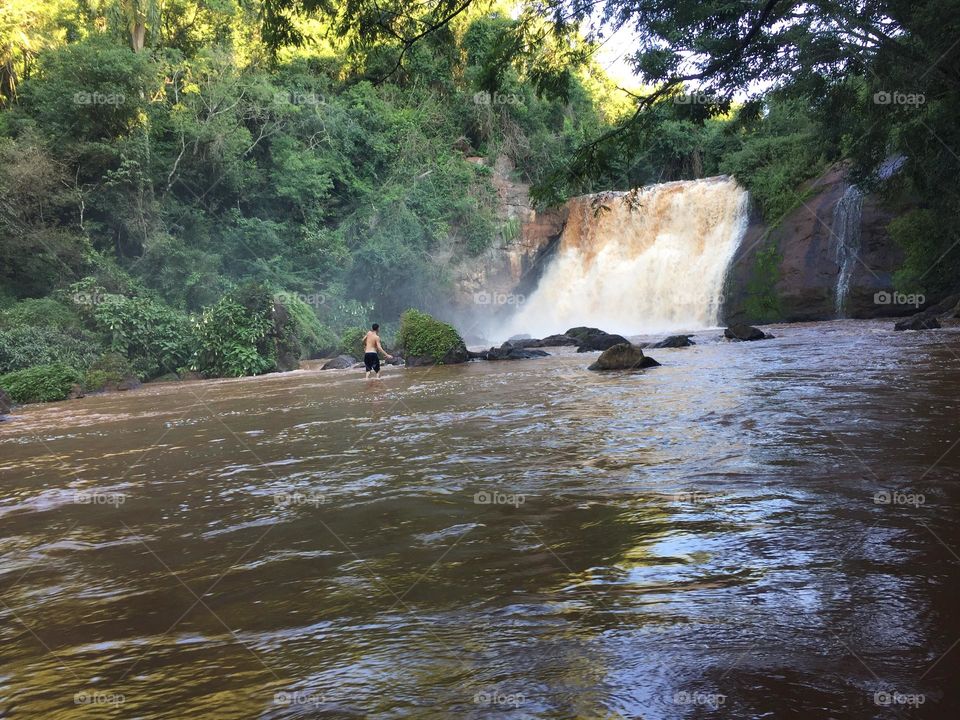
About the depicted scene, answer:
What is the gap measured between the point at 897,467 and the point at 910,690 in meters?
3.22

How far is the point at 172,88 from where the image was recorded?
93.2 feet

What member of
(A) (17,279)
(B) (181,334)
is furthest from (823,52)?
(A) (17,279)

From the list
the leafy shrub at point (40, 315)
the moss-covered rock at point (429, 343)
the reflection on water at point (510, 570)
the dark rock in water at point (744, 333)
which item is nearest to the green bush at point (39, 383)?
the leafy shrub at point (40, 315)

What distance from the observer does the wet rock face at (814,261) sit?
22750 millimetres

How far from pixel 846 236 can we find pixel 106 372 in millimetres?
22348

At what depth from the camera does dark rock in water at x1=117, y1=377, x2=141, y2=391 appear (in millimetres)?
20797

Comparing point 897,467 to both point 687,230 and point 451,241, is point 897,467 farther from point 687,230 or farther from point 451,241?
point 451,241

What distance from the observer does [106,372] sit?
2114cm

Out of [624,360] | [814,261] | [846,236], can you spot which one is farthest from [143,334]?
[846,236]

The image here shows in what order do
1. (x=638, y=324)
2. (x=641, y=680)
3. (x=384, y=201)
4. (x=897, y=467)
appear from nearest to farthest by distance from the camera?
(x=641, y=680) → (x=897, y=467) → (x=638, y=324) → (x=384, y=201)

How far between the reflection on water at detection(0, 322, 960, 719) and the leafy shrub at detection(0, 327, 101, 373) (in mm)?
14267

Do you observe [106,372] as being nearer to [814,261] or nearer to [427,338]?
[427,338]

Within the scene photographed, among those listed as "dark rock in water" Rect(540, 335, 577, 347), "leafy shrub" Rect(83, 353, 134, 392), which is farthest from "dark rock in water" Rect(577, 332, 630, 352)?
"leafy shrub" Rect(83, 353, 134, 392)

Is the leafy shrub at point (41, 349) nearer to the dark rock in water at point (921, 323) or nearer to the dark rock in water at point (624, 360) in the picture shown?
the dark rock in water at point (624, 360)
